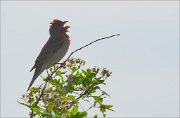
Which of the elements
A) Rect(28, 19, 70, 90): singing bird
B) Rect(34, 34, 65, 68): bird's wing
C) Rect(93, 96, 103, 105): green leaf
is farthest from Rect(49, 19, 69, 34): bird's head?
Rect(93, 96, 103, 105): green leaf

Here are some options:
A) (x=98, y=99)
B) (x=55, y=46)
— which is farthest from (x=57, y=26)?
(x=98, y=99)

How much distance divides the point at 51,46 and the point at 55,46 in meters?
0.16

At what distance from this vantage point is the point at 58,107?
19.4 ft

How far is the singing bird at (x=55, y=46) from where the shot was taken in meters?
17.0

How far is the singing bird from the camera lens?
17.0m

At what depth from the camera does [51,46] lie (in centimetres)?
1817

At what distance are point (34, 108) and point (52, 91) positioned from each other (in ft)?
2.57

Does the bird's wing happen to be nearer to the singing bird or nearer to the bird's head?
the singing bird

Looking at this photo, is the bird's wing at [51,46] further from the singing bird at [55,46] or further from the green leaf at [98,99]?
the green leaf at [98,99]

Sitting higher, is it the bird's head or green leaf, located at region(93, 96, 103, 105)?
the bird's head

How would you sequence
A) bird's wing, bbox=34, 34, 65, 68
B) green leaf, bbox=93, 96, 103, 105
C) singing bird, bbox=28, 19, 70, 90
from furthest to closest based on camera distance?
bird's wing, bbox=34, 34, 65, 68, singing bird, bbox=28, 19, 70, 90, green leaf, bbox=93, 96, 103, 105

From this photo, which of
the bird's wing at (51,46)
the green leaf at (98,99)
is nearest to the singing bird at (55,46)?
the bird's wing at (51,46)

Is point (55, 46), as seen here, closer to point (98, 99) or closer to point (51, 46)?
point (51, 46)

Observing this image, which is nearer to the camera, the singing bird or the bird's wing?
the singing bird
